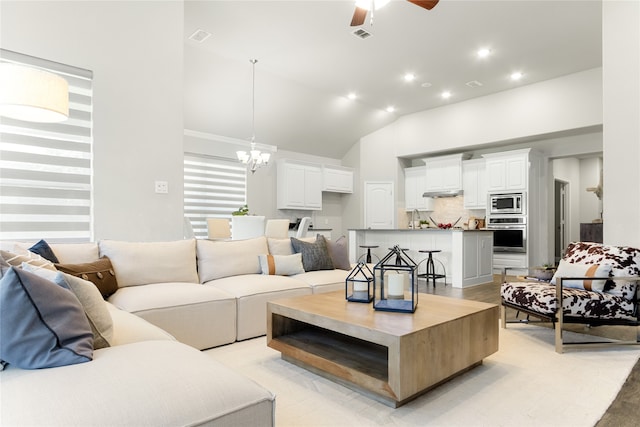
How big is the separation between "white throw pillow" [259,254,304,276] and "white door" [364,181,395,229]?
5576mm

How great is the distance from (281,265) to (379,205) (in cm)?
586

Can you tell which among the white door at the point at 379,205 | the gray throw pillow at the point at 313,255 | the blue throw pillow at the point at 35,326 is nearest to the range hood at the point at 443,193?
the white door at the point at 379,205

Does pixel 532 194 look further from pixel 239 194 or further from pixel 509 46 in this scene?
pixel 239 194

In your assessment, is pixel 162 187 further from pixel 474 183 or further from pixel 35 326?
pixel 474 183

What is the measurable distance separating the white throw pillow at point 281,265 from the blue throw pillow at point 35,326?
233 cm

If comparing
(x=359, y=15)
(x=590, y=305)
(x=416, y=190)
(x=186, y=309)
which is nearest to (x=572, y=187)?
(x=416, y=190)

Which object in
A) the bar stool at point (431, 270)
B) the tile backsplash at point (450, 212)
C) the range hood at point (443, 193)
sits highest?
the range hood at point (443, 193)

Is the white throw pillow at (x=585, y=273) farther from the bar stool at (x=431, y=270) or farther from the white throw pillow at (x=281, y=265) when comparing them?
the bar stool at (x=431, y=270)

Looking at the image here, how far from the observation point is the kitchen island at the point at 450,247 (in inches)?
228

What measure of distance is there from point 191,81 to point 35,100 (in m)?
3.98

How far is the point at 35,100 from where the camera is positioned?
7.88ft

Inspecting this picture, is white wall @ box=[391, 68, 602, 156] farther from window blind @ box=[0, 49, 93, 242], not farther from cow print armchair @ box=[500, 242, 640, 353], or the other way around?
window blind @ box=[0, 49, 93, 242]

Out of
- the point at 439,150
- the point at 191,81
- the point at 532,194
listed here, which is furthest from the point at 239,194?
the point at 532,194

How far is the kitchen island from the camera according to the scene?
5.79m
